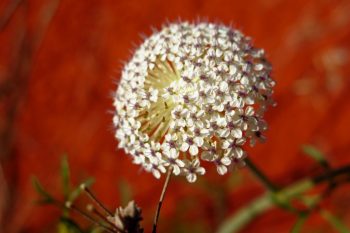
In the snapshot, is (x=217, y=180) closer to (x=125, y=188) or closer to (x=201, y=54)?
(x=125, y=188)

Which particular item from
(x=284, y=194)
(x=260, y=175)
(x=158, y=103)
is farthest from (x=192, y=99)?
(x=284, y=194)

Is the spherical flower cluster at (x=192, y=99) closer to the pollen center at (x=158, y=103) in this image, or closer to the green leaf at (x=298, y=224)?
the pollen center at (x=158, y=103)

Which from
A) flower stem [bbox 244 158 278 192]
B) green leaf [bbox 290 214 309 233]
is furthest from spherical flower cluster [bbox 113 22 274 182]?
green leaf [bbox 290 214 309 233]

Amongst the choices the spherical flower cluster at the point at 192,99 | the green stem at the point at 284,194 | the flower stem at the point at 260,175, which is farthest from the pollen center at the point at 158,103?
the green stem at the point at 284,194

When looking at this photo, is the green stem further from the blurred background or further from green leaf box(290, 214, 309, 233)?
the blurred background

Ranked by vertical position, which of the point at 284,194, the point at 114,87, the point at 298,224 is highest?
the point at 114,87

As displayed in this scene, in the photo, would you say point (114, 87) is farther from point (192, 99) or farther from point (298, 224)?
point (192, 99)

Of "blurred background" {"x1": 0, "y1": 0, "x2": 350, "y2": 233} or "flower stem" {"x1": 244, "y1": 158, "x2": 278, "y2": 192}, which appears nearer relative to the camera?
"flower stem" {"x1": 244, "y1": 158, "x2": 278, "y2": 192}
